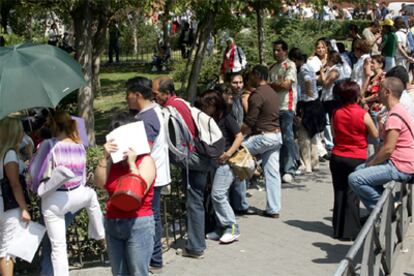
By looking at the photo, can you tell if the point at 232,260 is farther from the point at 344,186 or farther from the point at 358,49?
the point at 358,49

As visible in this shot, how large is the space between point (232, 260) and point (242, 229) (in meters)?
1.06

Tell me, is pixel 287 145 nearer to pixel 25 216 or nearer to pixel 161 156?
pixel 161 156

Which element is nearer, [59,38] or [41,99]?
[41,99]

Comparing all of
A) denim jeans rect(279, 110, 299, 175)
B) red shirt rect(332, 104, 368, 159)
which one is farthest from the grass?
red shirt rect(332, 104, 368, 159)

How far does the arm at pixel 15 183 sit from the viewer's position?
6.62 metres

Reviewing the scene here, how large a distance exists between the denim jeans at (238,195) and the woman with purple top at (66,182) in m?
2.74

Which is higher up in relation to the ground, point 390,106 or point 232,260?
point 390,106

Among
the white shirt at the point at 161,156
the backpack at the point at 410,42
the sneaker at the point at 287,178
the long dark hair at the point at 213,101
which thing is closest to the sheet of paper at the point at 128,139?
the white shirt at the point at 161,156

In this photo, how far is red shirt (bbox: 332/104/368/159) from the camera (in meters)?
7.87

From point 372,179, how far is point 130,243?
2.68 meters

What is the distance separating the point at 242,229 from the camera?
8.80 metres

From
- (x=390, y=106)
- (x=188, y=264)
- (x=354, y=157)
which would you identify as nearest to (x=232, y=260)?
(x=188, y=264)

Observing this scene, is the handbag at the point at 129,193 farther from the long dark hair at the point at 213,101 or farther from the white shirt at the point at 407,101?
the white shirt at the point at 407,101

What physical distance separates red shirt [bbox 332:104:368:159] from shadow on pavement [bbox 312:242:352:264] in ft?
3.16
